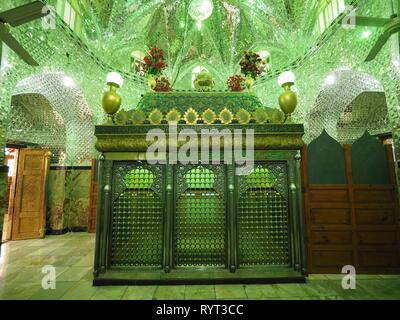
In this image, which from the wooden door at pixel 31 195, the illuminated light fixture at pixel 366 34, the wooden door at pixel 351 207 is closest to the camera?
the wooden door at pixel 351 207

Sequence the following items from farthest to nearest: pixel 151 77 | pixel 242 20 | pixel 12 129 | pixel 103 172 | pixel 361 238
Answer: pixel 242 20 → pixel 12 129 → pixel 151 77 → pixel 361 238 → pixel 103 172

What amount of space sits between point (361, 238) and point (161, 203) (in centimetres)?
296

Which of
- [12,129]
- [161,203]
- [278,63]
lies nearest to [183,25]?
[278,63]

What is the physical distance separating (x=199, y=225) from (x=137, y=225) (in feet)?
2.84

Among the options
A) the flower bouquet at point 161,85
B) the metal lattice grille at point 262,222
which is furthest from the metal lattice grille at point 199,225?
the flower bouquet at point 161,85

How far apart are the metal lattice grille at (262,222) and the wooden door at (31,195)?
574 centimetres

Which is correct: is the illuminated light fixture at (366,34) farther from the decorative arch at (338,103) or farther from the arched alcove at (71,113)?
the arched alcove at (71,113)

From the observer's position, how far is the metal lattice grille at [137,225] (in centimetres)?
311

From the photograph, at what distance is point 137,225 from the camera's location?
10.4 ft

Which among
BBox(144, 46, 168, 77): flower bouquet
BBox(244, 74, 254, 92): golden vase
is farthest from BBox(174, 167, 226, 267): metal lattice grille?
BBox(144, 46, 168, 77): flower bouquet

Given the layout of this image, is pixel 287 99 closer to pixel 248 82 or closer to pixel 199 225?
pixel 248 82
